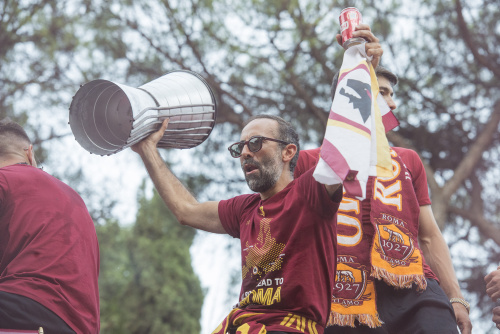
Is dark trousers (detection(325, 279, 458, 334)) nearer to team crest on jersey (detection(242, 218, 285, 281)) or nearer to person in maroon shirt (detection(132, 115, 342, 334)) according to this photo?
person in maroon shirt (detection(132, 115, 342, 334))

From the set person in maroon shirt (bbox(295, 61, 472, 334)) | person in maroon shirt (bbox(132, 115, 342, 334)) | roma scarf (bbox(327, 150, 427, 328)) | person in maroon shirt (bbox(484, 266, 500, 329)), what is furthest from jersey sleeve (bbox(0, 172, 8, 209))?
person in maroon shirt (bbox(484, 266, 500, 329))

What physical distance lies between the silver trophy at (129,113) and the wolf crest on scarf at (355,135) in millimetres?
889

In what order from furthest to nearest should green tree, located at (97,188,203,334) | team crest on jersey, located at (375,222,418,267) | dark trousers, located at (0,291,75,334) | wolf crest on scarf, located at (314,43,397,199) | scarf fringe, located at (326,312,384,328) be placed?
1. green tree, located at (97,188,203,334)
2. team crest on jersey, located at (375,222,418,267)
3. scarf fringe, located at (326,312,384,328)
4. dark trousers, located at (0,291,75,334)
5. wolf crest on scarf, located at (314,43,397,199)

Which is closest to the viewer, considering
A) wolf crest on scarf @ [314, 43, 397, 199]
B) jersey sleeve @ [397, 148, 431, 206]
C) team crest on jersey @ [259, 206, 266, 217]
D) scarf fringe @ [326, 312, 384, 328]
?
wolf crest on scarf @ [314, 43, 397, 199]

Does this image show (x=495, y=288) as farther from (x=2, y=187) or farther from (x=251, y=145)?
(x=2, y=187)

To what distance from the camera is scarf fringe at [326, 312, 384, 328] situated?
3006 mm

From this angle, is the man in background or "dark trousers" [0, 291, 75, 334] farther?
the man in background

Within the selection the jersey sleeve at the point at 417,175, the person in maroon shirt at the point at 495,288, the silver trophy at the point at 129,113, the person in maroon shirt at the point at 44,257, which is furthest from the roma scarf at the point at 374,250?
the person in maroon shirt at the point at 44,257

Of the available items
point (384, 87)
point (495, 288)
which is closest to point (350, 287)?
point (495, 288)

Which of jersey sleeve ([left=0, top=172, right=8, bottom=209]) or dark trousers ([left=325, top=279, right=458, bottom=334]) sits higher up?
jersey sleeve ([left=0, top=172, right=8, bottom=209])

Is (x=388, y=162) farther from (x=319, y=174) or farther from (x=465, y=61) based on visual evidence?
(x=465, y=61)

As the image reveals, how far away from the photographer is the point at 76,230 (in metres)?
3.13

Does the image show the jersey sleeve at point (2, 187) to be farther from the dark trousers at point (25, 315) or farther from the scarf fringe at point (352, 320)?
the scarf fringe at point (352, 320)

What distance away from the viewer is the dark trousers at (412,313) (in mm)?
2990
